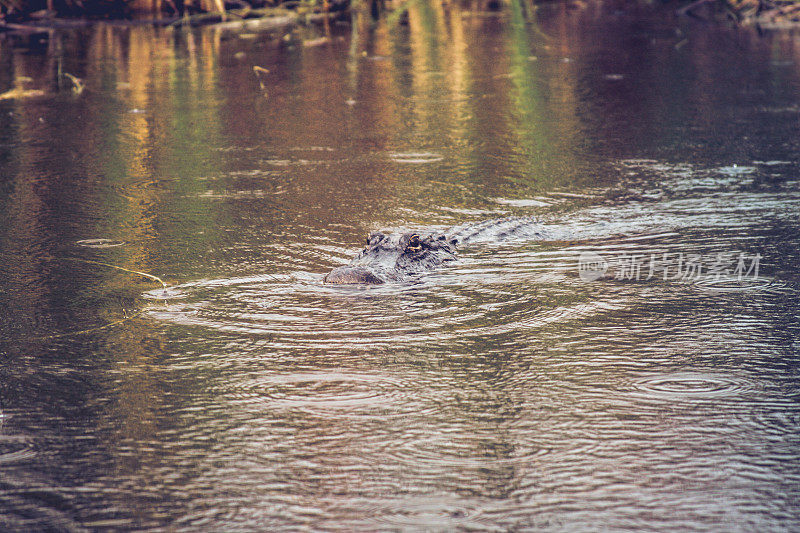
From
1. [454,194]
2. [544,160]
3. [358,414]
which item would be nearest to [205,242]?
[454,194]

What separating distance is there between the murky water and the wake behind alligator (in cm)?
8

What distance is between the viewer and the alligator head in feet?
17.9

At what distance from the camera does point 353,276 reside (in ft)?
17.8

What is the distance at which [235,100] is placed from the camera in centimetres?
1170

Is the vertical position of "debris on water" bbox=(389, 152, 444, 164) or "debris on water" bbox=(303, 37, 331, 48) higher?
"debris on water" bbox=(303, 37, 331, 48)

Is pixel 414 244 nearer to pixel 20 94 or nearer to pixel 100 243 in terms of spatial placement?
pixel 100 243

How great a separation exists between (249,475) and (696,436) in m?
1.67

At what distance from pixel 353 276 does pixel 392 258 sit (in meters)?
0.33

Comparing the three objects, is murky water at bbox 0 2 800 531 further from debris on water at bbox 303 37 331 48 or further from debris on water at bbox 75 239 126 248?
debris on water at bbox 303 37 331 48

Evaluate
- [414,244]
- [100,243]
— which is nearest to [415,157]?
[414,244]

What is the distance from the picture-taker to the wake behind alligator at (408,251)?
5465 mm

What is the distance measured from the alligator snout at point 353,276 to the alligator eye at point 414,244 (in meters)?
0.39

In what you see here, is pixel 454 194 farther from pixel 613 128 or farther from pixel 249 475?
pixel 249 475

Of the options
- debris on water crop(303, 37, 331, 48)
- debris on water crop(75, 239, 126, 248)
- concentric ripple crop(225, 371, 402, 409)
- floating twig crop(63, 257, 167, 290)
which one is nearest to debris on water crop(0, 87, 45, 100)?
debris on water crop(303, 37, 331, 48)
